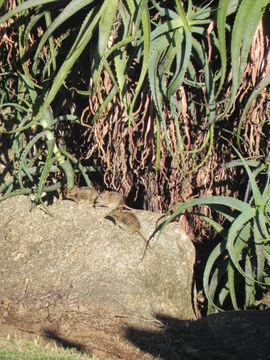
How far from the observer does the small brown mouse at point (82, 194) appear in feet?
21.2

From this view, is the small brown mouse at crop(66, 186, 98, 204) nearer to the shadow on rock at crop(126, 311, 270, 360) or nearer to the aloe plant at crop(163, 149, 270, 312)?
the aloe plant at crop(163, 149, 270, 312)

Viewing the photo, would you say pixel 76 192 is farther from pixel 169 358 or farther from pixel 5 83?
pixel 169 358

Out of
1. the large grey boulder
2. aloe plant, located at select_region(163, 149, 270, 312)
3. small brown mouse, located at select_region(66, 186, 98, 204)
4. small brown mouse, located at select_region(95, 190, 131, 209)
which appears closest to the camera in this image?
aloe plant, located at select_region(163, 149, 270, 312)

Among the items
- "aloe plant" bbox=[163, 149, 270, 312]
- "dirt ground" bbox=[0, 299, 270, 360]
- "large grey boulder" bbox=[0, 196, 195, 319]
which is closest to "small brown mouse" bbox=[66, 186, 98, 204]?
"large grey boulder" bbox=[0, 196, 195, 319]

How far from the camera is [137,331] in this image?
521 cm

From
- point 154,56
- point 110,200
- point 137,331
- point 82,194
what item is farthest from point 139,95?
point 137,331

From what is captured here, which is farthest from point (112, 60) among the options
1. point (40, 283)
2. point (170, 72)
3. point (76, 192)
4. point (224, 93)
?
point (40, 283)

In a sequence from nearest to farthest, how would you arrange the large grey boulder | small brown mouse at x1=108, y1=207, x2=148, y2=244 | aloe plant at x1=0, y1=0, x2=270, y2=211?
aloe plant at x1=0, y1=0, x2=270, y2=211, the large grey boulder, small brown mouse at x1=108, y1=207, x2=148, y2=244

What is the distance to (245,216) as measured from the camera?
547 cm

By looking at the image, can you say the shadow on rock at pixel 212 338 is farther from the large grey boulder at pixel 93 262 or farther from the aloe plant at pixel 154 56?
the aloe plant at pixel 154 56

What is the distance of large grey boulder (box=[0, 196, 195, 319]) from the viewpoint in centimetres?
562

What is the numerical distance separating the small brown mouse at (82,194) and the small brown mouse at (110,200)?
0.13 meters

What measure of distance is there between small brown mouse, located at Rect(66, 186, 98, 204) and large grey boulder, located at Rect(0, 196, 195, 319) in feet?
0.20

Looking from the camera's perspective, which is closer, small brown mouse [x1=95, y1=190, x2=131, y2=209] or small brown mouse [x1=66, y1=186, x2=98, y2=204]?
small brown mouse [x1=95, y1=190, x2=131, y2=209]
